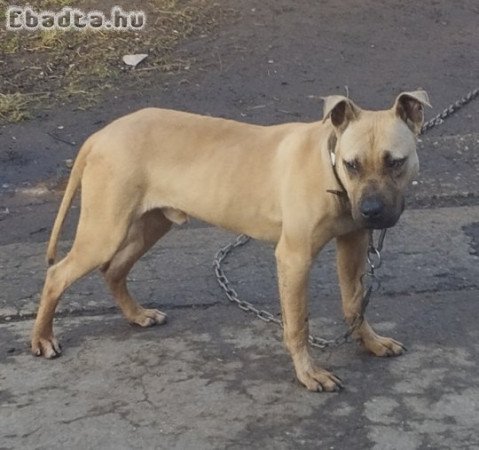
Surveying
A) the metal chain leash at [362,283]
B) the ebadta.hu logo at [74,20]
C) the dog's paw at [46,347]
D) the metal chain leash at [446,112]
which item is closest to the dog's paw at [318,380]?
the metal chain leash at [362,283]

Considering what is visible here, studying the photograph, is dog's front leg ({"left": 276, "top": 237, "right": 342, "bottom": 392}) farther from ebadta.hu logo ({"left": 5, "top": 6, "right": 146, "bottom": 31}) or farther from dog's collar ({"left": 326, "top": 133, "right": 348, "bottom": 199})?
ebadta.hu logo ({"left": 5, "top": 6, "right": 146, "bottom": 31})

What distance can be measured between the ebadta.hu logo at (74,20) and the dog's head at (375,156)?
17.5ft

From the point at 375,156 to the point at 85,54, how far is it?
5264mm

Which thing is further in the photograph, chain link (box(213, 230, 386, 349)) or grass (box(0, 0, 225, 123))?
grass (box(0, 0, 225, 123))

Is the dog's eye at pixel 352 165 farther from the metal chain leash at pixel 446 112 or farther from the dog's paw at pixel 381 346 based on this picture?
the metal chain leash at pixel 446 112

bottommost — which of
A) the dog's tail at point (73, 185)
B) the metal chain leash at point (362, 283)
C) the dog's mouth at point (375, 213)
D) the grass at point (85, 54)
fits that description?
the grass at point (85, 54)

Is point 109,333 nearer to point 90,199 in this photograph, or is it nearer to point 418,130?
point 90,199

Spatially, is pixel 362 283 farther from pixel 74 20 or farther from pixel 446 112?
pixel 74 20

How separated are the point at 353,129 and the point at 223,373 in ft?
4.24

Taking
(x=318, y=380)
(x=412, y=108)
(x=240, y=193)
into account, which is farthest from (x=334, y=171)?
(x=318, y=380)

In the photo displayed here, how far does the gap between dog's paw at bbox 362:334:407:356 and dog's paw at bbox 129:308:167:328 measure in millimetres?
1038

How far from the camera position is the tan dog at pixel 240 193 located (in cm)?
438

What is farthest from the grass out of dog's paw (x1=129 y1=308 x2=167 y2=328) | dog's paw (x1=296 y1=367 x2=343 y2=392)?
dog's paw (x1=296 y1=367 x2=343 y2=392)

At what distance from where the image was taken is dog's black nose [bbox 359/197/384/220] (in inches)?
163
